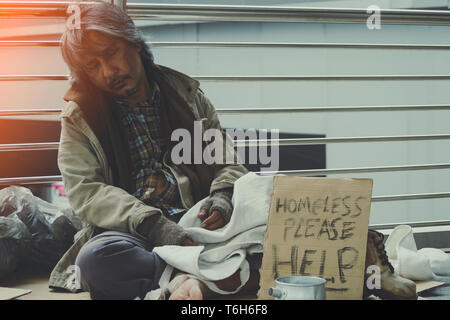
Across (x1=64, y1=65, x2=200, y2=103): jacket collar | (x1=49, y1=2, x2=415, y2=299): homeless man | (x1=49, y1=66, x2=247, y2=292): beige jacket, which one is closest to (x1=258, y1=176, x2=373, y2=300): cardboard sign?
(x1=49, y1=2, x2=415, y2=299): homeless man

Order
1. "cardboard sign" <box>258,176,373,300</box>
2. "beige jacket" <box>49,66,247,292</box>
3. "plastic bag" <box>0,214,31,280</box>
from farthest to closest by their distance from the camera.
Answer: "plastic bag" <box>0,214,31,280</box>
"beige jacket" <box>49,66,247,292</box>
"cardboard sign" <box>258,176,373,300</box>

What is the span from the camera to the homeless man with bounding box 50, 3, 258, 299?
1731 mm

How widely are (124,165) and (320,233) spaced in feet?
2.55

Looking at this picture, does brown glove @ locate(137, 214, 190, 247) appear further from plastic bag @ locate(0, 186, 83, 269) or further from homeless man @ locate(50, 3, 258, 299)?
plastic bag @ locate(0, 186, 83, 269)

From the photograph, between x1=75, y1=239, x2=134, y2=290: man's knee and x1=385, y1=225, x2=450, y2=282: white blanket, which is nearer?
x1=75, y1=239, x2=134, y2=290: man's knee

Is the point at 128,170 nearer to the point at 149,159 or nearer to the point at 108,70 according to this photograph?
the point at 149,159

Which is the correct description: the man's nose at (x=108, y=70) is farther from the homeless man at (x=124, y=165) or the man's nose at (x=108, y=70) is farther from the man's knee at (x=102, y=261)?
the man's knee at (x=102, y=261)

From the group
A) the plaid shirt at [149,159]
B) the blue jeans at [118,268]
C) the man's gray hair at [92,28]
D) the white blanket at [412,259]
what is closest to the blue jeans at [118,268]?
the blue jeans at [118,268]

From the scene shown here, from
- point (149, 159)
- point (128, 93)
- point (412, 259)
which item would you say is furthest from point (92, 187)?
point (412, 259)

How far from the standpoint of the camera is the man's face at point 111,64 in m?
1.92

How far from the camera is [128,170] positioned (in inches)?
79.0

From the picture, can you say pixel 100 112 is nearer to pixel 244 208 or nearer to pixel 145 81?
pixel 145 81
